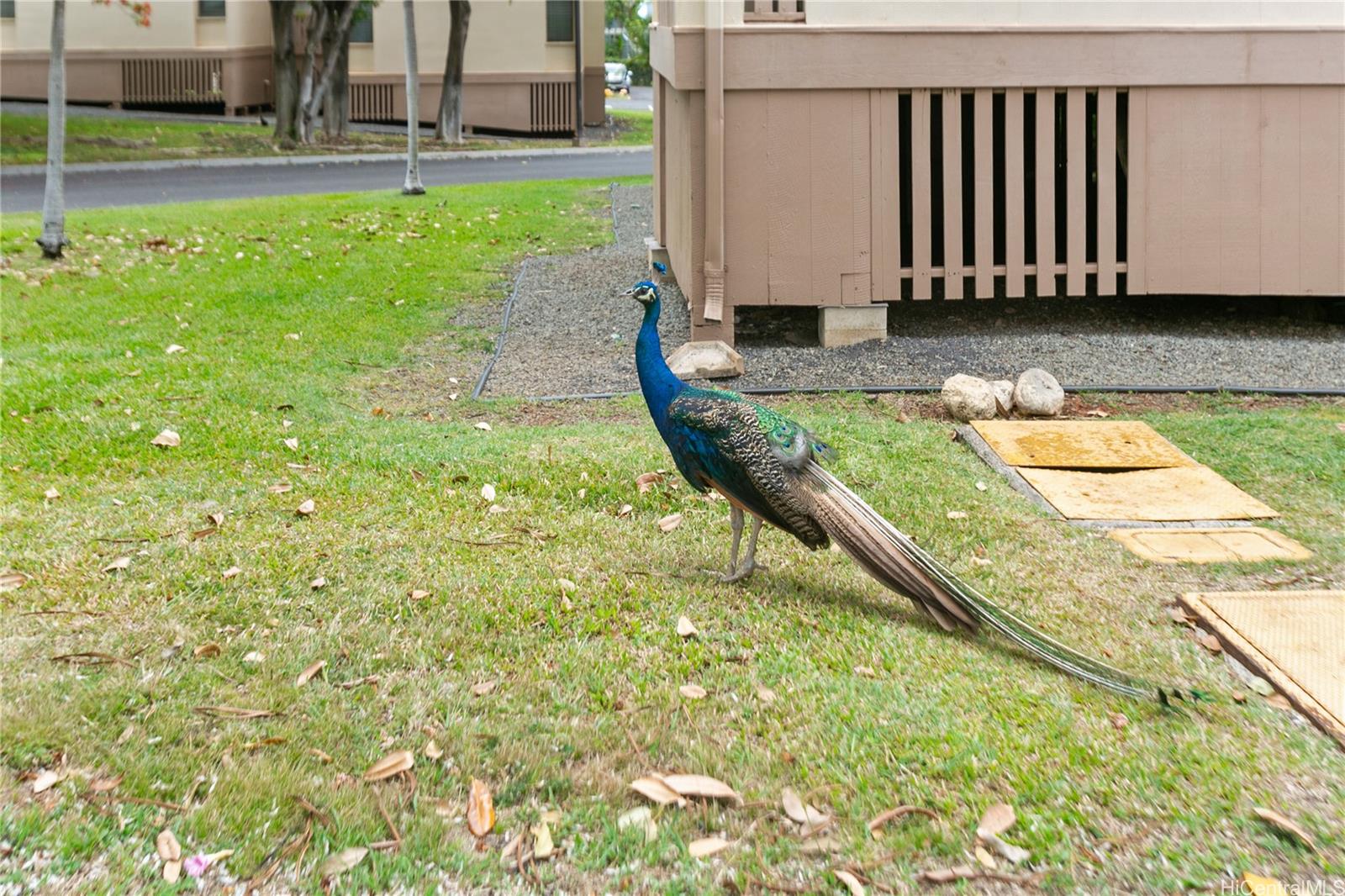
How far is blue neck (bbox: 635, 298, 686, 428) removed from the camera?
5.01 meters

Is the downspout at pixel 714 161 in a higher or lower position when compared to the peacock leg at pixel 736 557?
higher

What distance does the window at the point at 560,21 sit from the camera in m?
32.0

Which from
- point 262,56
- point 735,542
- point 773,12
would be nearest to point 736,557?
point 735,542

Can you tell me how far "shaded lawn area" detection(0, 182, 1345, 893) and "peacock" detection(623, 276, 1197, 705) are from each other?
4.3 inches

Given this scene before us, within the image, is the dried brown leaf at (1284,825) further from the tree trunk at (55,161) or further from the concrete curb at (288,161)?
the concrete curb at (288,161)

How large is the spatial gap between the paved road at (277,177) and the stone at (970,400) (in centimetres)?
1316

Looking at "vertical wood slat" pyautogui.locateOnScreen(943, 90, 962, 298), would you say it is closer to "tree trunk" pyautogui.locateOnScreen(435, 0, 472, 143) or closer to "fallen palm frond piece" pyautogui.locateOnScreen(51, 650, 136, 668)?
"fallen palm frond piece" pyautogui.locateOnScreen(51, 650, 136, 668)

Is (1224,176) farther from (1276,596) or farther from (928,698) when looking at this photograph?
(928,698)

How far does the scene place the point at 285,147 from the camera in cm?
2673

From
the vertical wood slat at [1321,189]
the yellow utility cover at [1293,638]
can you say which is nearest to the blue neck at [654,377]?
the yellow utility cover at [1293,638]

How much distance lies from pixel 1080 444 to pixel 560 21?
2739 centimetres

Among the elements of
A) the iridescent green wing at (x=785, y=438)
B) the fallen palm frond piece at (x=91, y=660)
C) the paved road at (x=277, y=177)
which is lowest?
the fallen palm frond piece at (x=91, y=660)

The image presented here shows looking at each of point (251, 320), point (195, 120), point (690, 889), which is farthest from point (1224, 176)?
point (195, 120)

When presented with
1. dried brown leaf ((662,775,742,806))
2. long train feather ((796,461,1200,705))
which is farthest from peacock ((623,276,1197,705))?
dried brown leaf ((662,775,742,806))
